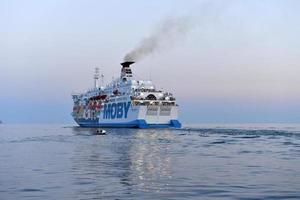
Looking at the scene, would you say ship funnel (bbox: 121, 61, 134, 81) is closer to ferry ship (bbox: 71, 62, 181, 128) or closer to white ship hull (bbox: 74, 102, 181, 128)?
ferry ship (bbox: 71, 62, 181, 128)

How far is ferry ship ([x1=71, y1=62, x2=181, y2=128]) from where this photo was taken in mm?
104250

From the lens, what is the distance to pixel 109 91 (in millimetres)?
126188

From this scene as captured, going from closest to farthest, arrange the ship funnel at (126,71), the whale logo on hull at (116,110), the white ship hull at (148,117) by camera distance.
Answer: the white ship hull at (148,117) < the whale logo on hull at (116,110) < the ship funnel at (126,71)

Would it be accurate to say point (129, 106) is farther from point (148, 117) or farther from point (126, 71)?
point (126, 71)

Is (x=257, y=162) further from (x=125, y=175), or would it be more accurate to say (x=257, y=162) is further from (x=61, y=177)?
(x=61, y=177)

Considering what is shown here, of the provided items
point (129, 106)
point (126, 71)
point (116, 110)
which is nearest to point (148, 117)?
point (129, 106)

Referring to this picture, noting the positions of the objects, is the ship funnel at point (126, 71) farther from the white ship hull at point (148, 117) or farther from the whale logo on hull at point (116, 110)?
the white ship hull at point (148, 117)

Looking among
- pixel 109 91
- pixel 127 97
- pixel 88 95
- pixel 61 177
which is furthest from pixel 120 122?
pixel 61 177

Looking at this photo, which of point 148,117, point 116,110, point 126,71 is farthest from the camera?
point 126,71

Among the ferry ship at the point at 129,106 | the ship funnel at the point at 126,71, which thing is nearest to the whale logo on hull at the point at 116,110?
the ferry ship at the point at 129,106

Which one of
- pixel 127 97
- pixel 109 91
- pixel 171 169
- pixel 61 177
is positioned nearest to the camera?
pixel 61 177

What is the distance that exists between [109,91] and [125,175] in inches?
3996

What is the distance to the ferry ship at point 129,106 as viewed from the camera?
10425 cm

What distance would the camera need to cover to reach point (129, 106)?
4181 inches
